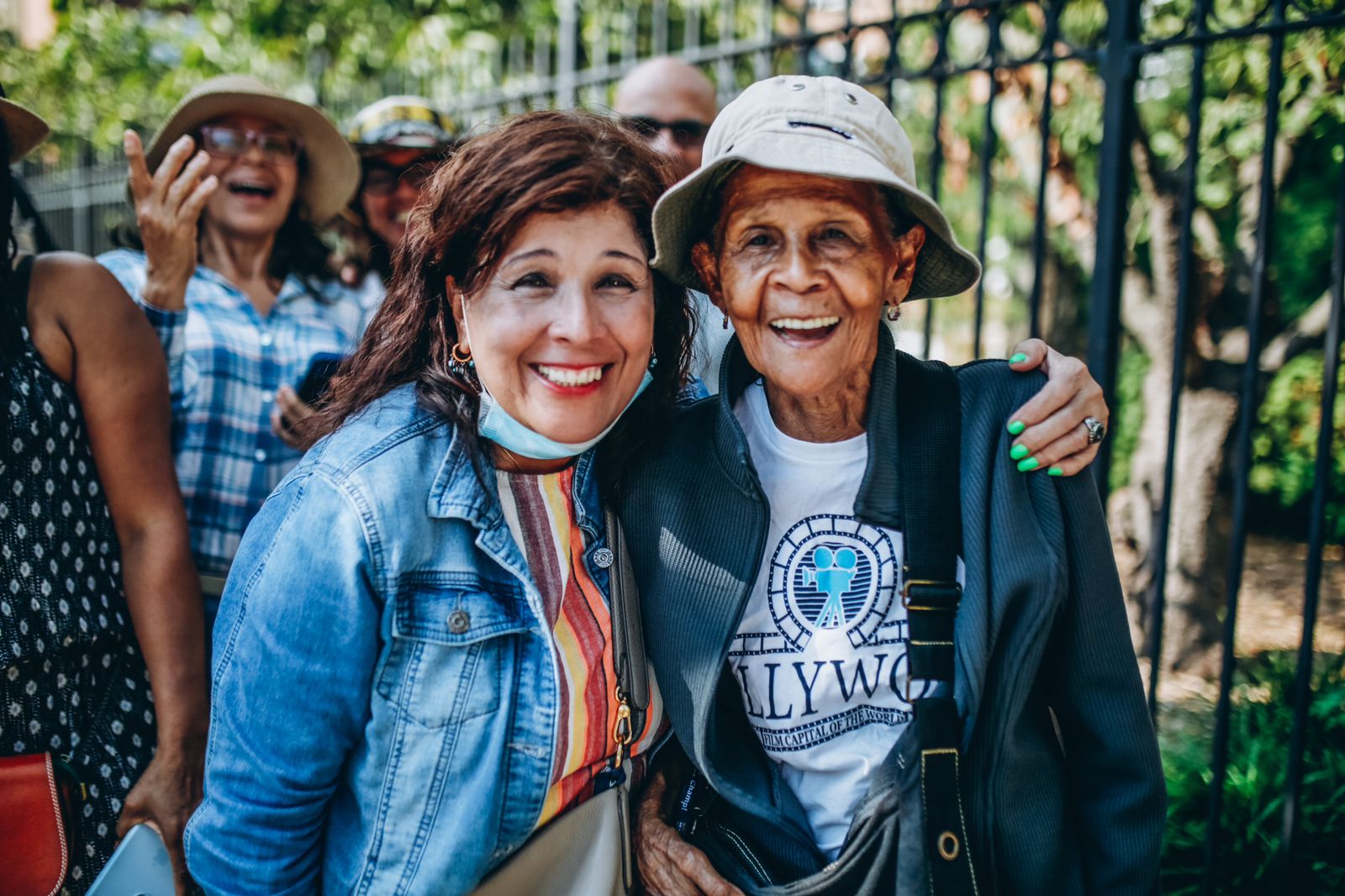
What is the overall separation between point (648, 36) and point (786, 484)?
17.6ft

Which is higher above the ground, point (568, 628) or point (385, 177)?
point (385, 177)

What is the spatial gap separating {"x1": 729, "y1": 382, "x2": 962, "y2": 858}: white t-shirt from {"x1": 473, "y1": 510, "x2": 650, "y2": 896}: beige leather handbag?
0.18 metres

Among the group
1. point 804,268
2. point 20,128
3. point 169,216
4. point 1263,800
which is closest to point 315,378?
point 169,216

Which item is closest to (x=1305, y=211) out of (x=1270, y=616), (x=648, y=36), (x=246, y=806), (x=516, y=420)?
(x=1270, y=616)

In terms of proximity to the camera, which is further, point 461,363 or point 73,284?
point 73,284

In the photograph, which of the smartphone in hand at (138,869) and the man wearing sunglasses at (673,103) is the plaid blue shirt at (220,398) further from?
the man wearing sunglasses at (673,103)

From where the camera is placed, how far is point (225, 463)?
2.68m

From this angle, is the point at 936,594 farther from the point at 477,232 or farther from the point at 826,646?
the point at 477,232

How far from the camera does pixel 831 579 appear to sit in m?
1.76

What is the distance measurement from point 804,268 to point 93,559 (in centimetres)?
151

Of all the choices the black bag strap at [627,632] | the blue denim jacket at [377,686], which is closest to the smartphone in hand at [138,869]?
the blue denim jacket at [377,686]

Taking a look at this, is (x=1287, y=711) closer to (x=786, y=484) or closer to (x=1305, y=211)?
(x=786, y=484)

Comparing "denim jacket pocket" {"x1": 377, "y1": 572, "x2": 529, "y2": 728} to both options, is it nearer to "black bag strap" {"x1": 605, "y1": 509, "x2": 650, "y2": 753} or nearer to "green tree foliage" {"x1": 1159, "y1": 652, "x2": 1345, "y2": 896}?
"black bag strap" {"x1": 605, "y1": 509, "x2": 650, "y2": 753}

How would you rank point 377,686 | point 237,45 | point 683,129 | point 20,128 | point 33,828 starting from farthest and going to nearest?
point 237,45, point 683,129, point 20,128, point 33,828, point 377,686
